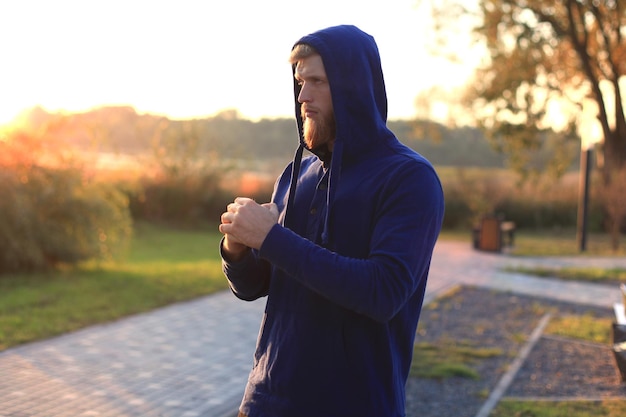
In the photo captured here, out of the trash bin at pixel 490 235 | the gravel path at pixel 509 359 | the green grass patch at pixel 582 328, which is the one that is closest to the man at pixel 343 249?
the gravel path at pixel 509 359

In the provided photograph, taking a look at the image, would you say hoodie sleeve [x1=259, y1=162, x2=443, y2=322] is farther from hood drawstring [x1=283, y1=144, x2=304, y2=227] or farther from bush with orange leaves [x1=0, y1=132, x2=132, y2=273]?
bush with orange leaves [x1=0, y1=132, x2=132, y2=273]

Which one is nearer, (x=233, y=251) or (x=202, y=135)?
(x=233, y=251)

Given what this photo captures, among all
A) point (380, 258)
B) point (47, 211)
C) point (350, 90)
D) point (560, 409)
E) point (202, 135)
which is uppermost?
point (350, 90)

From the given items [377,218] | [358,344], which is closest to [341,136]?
[377,218]

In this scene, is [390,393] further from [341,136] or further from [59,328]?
[59,328]

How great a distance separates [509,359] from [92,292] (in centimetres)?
531

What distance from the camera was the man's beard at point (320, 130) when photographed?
86.4 inches

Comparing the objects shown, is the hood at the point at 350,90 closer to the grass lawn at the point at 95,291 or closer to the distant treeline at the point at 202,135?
the distant treeline at the point at 202,135

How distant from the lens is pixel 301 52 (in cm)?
218

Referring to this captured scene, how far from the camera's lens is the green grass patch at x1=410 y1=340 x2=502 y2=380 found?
270 inches

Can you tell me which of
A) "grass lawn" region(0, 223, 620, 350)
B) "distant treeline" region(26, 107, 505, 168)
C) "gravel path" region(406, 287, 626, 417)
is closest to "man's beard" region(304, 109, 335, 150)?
"distant treeline" region(26, 107, 505, 168)

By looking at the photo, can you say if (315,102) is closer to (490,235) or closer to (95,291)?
(95,291)

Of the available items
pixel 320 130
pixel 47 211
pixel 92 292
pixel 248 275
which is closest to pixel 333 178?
pixel 320 130

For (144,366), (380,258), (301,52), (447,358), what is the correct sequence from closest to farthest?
(380,258), (301,52), (144,366), (447,358)
